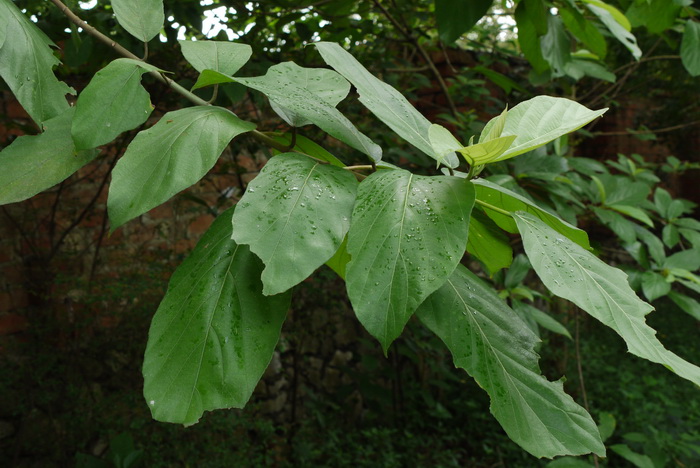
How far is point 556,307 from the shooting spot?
3.99m

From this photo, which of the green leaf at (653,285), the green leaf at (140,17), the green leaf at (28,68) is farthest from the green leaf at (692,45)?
the green leaf at (28,68)

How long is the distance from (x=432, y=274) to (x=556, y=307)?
3.84 metres

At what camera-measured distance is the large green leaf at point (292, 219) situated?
447mm

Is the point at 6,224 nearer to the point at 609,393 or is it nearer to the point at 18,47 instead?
the point at 18,47

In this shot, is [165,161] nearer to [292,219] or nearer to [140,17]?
[292,219]

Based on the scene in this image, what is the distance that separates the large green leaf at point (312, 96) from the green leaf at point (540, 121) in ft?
0.46

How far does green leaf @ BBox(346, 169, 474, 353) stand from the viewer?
1.42 ft

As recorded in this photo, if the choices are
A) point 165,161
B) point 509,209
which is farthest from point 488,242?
point 165,161

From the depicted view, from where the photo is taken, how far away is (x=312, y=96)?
600 mm

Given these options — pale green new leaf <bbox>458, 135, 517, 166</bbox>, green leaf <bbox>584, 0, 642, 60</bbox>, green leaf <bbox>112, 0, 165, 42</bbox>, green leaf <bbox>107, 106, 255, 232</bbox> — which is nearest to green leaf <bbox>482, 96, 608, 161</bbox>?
pale green new leaf <bbox>458, 135, 517, 166</bbox>

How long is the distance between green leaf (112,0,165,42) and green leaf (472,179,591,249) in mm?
402

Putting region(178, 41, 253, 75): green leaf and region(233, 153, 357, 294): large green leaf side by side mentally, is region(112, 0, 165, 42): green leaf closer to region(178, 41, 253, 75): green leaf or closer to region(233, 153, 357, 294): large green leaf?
region(178, 41, 253, 75): green leaf

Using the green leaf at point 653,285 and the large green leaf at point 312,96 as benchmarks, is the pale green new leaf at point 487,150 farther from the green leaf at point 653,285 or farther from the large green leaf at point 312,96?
the green leaf at point 653,285

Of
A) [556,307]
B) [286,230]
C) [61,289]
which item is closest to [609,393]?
[556,307]
